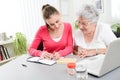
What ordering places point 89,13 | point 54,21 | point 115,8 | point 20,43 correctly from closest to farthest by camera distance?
point 89,13
point 54,21
point 115,8
point 20,43

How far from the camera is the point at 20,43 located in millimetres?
3541

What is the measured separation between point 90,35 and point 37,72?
77 cm

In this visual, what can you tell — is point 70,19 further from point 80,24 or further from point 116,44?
point 116,44

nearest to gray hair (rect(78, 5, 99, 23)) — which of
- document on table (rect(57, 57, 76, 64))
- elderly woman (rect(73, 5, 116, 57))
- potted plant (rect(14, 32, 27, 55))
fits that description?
elderly woman (rect(73, 5, 116, 57))

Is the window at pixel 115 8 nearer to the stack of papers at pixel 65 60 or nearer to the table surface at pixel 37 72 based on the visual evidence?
the stack of papers at pixel 65 60

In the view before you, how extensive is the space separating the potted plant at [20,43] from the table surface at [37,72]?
1.60 meters

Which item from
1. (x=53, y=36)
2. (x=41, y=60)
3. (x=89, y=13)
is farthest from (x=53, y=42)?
(x=89, y=13)

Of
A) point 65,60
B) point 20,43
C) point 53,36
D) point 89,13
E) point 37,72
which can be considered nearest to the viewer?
point 37,72

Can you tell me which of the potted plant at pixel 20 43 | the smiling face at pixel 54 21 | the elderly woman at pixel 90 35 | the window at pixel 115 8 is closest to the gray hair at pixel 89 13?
the elderly woman at pixel 90 35

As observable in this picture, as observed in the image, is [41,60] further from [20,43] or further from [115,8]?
[115,8]

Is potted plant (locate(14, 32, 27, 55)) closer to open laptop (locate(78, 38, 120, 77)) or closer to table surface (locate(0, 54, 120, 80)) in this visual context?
table surface (locate(0, 54, 120, 80))

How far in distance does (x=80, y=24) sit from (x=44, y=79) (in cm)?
75

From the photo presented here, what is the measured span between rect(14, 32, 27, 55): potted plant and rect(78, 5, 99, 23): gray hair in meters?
1.78

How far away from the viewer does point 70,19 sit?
3.77m
